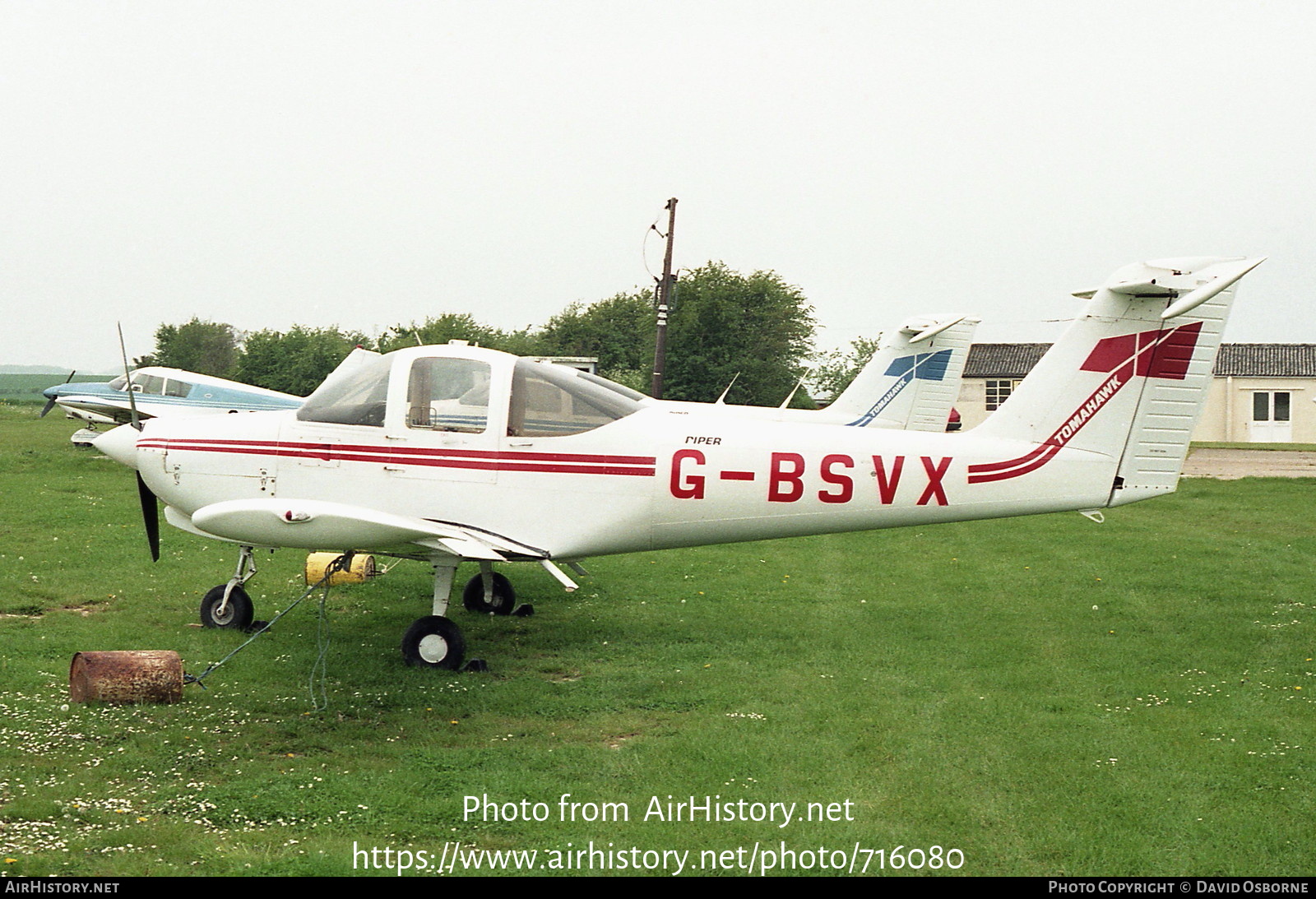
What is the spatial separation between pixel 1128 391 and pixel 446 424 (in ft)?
16.9

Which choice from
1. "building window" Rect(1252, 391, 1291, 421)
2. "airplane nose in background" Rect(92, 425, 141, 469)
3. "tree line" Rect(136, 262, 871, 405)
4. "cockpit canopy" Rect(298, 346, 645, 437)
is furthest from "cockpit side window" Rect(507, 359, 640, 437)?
"building window" Rect(1252, 391, 1291, 421)

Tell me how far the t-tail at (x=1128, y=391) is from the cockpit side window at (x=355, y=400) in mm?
4493

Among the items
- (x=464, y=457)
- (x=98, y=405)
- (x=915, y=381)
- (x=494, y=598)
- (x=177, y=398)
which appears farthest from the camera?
(x=98, y=405)

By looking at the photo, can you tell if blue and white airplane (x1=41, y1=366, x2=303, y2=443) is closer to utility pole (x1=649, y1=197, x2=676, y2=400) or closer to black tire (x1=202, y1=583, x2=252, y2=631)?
utility pole (x1=649, y1=197, x2=676, y2=400)

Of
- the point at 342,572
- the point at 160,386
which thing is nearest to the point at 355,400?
the point at 342,572

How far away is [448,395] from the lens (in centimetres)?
788

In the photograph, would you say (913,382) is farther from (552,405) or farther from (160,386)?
(160,386)

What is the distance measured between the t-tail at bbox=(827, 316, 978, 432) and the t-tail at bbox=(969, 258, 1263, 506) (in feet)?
27.3

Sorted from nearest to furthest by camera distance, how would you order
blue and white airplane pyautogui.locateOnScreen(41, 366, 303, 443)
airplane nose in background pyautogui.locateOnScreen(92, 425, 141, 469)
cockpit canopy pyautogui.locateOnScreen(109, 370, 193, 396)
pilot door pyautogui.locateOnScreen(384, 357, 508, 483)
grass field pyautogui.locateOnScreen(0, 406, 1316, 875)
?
grass field pyautogui.locateOnScreen(0, 406, 1316, 875), pilot door pyautogui.locateOnScreen(384, 357, 508, 483), airplane nose in background pyautogui.locateOnScreen(92, 425, 141, 469), blue and white airplane pyautogui.locateOnScreen(41, 366, 303, 443), cockpit canopy pyautogui.locateOnScreen(109, 370, 193, 396)

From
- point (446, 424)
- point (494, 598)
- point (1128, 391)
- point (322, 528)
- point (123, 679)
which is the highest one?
point (1128, 391)

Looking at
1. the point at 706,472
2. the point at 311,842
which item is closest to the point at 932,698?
the point at 706,472

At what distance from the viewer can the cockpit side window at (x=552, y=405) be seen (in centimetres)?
789

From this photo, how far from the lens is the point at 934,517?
26.3 ft

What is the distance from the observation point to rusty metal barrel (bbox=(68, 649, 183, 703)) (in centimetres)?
641
